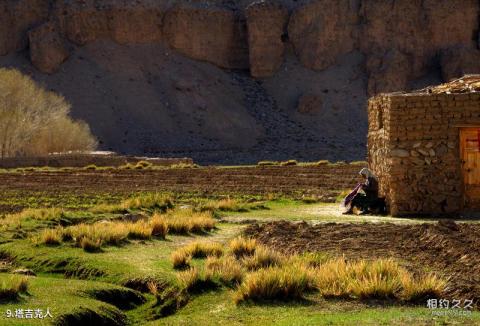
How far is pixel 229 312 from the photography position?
36.1 feet

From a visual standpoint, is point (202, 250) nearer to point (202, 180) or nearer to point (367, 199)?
point (367, 199)

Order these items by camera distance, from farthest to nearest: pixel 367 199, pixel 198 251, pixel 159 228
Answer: pixel 367 199 < pixel 159 228 < pixel 198 251

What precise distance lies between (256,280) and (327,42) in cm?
7043

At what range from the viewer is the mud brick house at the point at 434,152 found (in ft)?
70.0

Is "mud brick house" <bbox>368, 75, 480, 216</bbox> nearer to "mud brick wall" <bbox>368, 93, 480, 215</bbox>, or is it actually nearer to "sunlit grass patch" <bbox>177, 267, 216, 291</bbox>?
"mud brick wall" <bbox>368, 93, 480, 215</bbox>

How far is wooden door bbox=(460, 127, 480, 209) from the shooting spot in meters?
21.5

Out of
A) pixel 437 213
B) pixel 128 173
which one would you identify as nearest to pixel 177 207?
pixel 437 213

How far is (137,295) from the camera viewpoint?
12.5 m

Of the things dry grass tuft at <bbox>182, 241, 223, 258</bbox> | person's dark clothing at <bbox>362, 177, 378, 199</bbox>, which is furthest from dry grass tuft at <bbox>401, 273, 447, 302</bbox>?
person's dark clothing at <bbox>362, 177, 378, 199</bbox>

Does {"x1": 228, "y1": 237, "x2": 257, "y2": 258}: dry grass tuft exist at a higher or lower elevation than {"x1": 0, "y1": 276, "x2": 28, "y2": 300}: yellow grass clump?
higher

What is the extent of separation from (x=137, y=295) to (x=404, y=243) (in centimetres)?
552

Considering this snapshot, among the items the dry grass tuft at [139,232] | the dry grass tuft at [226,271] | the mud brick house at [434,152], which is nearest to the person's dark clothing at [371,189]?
the mud brick house at [434,152]

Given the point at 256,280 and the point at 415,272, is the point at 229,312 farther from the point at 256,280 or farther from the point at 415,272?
the point at 415,272

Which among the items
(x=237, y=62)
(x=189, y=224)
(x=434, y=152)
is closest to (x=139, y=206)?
(x=189, y=224)
